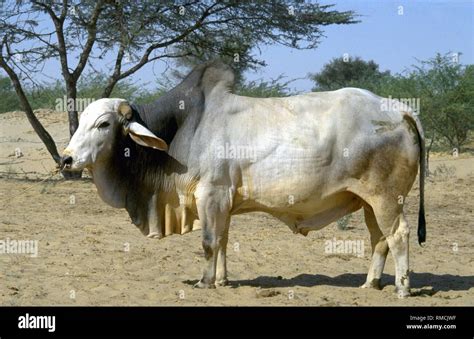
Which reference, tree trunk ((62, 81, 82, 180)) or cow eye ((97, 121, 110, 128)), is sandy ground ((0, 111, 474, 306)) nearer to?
cow eye ((97, 121, 110, 128))

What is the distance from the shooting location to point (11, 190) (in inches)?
535

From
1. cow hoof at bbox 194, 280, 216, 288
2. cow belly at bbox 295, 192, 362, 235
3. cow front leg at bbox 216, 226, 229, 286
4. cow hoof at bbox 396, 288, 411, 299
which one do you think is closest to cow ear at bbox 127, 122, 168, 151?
cow front leg at bbox 216, 226, 229, 286

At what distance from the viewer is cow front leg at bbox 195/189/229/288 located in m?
7.29

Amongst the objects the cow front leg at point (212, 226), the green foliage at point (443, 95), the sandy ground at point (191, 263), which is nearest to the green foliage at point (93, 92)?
the green foliage at point (443, 95)

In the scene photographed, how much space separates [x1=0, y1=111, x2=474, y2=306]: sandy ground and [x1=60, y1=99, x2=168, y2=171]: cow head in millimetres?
1032

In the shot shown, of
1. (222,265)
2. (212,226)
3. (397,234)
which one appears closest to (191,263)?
(222,265)

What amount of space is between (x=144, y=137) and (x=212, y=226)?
0.91 m

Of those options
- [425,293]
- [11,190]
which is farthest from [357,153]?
[11,190]

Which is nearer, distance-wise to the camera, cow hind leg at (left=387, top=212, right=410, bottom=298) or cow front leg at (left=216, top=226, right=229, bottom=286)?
cow hind leg at (left=387, top=212, right=410, bottom=298)

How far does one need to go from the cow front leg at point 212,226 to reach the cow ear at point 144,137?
543mm

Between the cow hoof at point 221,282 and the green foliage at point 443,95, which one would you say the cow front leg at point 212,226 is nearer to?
the cow hoof at point 221,282

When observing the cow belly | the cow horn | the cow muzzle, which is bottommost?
the cow belly

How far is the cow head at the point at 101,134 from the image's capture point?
722cm
